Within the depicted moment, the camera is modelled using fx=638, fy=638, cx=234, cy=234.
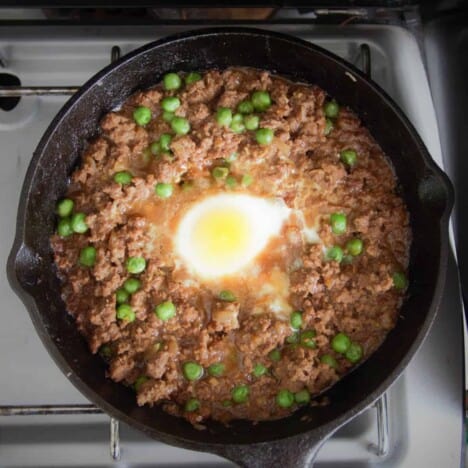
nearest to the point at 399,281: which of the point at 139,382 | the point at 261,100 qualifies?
the point at 261,100

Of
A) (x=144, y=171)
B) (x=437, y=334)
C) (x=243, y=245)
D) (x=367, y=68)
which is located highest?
(x=367, y=68)

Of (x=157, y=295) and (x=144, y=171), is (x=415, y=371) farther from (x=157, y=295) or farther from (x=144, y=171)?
(x=144, y=171)

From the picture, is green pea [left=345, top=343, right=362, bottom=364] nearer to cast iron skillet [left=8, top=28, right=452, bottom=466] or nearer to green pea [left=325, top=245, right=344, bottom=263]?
cast iron skillet [left=8, top=28, right=452, bottom=466]

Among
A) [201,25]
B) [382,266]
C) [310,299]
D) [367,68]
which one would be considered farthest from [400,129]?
[201,25]

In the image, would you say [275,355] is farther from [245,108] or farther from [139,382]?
[245,108]

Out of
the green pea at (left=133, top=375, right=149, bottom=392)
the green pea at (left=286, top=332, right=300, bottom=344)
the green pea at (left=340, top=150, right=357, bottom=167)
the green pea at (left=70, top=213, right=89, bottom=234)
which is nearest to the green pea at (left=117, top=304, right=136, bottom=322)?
the green pea at (left=133, top=375, right=149, bottom=392)

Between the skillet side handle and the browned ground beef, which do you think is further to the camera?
the browned ground beef
